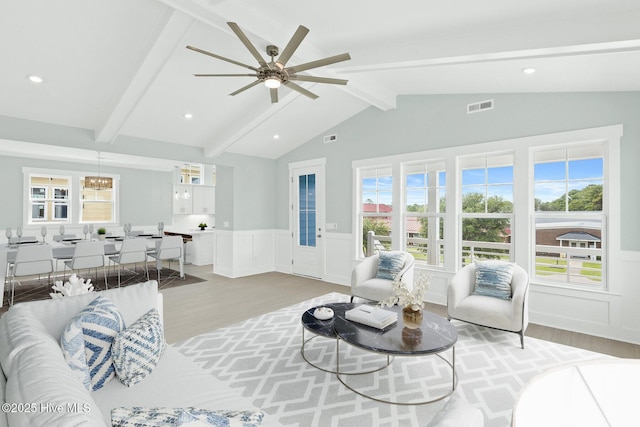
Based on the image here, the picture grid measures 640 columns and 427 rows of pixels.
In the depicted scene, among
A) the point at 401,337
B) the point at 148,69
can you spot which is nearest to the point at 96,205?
the point at 148,69

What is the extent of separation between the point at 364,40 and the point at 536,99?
92.2 inches

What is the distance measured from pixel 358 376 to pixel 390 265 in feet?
6.48

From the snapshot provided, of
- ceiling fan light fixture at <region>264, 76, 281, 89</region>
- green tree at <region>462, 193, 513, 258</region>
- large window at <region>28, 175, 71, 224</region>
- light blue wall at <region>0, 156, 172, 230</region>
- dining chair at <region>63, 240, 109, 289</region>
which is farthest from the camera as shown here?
large window at <region>28, 175, 71, 224</region>

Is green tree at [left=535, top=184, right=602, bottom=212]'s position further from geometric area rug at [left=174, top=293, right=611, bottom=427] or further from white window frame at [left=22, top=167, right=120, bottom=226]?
white window frame at [left=22, top=167, right=120, bottom=226]

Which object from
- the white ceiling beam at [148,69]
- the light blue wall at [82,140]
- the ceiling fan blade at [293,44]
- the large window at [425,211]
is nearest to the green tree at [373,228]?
the large window at [425,211]

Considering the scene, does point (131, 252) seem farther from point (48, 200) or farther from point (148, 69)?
point (48, 200)

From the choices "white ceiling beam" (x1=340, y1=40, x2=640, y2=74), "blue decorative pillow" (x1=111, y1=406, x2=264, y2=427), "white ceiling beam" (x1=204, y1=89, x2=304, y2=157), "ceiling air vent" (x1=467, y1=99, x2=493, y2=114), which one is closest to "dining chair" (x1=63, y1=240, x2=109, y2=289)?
"white ceiling beam" (x1=204, y1=89, x2=304, y2=157)

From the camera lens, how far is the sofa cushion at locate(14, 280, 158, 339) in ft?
6.08

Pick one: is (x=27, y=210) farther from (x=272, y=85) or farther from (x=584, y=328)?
(x=584, y=328)

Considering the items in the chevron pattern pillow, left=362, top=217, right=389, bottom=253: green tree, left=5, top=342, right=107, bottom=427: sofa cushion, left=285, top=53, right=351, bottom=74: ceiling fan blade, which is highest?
left=285, top=53, right=351, bottom=74: ceiling fan blade

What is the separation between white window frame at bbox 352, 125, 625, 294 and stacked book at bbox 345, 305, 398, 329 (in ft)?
7.66

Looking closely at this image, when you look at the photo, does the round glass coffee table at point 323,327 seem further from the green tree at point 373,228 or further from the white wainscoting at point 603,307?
the green tree at point 373,228

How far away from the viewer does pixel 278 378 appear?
2684 mm

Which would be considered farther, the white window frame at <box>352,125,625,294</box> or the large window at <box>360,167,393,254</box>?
the large window at <box>360,167,393,254</box>
